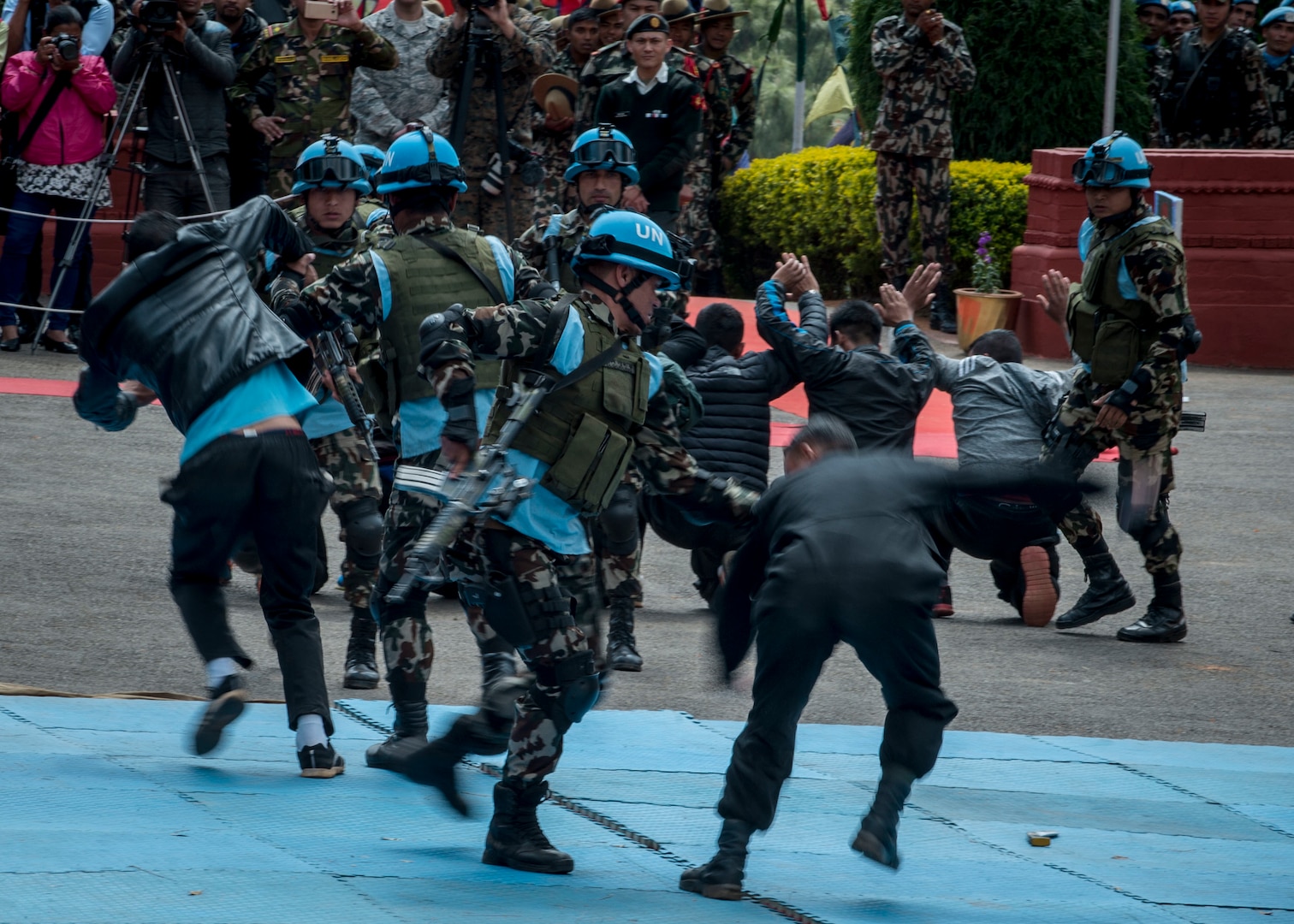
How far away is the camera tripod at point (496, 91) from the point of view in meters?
11.3

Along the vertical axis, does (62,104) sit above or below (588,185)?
above

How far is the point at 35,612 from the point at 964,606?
4.44 metres

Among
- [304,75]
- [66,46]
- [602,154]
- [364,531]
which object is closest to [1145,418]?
[602,154]

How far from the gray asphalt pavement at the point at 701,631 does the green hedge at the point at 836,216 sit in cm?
477

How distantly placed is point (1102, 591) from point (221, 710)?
4504mm

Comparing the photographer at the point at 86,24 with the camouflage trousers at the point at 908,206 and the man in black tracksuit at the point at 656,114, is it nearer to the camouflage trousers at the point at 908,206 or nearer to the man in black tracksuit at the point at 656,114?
the man in black tracksuit at the point at 656,114

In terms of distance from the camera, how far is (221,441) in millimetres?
5180

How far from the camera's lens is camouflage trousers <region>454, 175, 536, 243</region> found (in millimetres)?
11797

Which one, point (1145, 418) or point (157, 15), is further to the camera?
point (157, 15)

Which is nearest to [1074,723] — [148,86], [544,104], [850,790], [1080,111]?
Result: [850,790]

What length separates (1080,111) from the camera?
15523 millimetres

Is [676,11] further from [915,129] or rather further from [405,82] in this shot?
[405,82]

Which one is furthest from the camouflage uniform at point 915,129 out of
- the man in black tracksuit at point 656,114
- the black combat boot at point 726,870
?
the black combat boot at point 726,870

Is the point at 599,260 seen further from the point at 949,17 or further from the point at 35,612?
the point at 949,17
